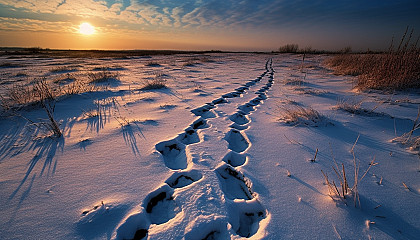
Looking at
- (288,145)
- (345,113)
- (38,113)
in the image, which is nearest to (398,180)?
(288,145)

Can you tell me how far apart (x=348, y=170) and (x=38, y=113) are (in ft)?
11.5

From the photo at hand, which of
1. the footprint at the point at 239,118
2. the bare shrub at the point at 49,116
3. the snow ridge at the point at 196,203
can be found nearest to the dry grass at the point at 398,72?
the footprint at the point at 239,118

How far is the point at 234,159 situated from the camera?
1501mm

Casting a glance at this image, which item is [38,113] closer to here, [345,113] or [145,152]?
[145,152]

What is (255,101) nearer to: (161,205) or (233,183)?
(233,183)

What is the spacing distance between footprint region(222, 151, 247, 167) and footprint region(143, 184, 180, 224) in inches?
21.3

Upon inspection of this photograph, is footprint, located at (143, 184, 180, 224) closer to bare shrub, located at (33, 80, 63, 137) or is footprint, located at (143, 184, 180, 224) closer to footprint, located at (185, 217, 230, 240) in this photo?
footprint, located at (185, 217, 230, 240)

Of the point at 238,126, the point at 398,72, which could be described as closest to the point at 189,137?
the point at 238,126

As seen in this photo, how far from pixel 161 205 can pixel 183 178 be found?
0.25 metres

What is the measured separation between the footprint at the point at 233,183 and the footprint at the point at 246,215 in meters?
0.07

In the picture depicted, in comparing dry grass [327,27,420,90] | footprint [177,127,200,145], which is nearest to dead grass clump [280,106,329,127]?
footprint [177,127,200,145]

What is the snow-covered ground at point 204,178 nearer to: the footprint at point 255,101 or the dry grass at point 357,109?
the dry grass at point 357,109

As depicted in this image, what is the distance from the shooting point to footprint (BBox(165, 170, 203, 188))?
1182mm

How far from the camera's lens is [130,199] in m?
1.00
